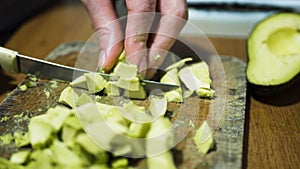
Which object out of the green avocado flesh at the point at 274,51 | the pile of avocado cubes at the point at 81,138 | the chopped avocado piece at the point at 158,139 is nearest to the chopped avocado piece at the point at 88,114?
the pile of avocado cubes at the point at 81,138

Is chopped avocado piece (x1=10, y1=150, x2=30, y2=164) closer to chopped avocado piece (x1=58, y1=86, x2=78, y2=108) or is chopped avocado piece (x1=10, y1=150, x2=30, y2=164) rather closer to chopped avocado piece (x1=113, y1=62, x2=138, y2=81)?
chopped avocado piece (x1=58, y1=86, x2=78, y2=108)

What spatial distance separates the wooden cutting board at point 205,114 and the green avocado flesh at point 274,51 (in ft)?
0.18

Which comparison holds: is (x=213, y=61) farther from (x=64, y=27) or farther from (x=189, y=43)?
(x=64, y=27)

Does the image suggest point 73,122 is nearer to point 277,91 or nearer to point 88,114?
point 88,114

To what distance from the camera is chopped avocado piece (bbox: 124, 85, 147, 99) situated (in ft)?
2.87

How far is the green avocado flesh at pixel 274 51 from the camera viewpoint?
0.92 meters

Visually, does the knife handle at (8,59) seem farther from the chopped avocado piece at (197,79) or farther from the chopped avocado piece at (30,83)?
the chopped avocado piece at (197,79)

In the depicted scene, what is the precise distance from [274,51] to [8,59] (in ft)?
2.31

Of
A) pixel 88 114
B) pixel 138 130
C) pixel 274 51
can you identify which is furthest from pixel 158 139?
pixel 274 51

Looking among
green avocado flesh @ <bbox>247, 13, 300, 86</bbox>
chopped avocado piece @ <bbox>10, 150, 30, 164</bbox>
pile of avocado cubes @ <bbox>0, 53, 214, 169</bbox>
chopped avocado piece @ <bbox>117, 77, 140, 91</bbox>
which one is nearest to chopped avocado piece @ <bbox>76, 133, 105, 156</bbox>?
pile of avocado cubes @ <bbox>0, 53, 214, 169</bbox>

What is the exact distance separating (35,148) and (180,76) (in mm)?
390

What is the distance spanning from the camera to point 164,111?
81cm

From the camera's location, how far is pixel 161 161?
0.65m

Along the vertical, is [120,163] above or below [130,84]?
below
